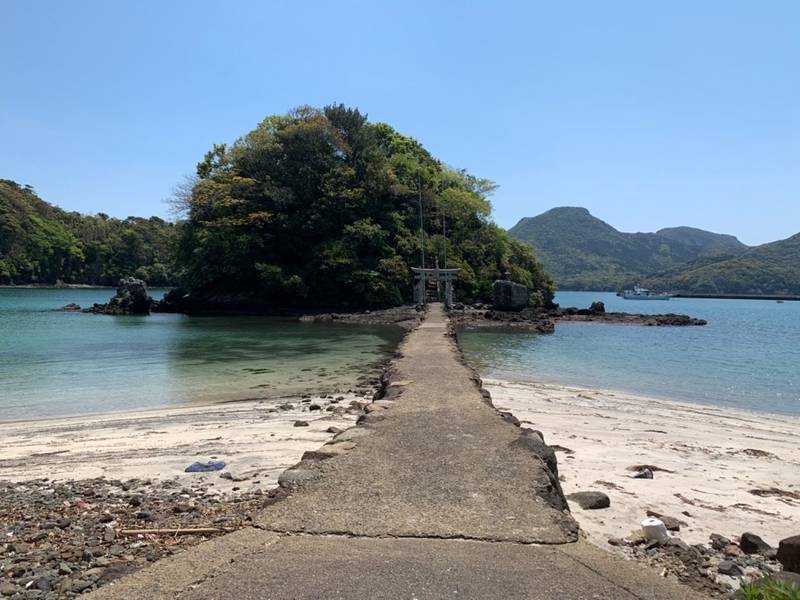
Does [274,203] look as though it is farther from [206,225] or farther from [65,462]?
[65,462]

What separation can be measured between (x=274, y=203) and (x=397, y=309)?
14.1 m

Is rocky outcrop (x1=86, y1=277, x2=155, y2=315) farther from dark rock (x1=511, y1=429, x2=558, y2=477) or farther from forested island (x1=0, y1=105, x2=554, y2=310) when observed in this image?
dark rock (x1=511, y1=429, x2=558, y2=477)

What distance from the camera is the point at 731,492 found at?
21.5 feet

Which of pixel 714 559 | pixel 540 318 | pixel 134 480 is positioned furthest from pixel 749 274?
pixel 134 480

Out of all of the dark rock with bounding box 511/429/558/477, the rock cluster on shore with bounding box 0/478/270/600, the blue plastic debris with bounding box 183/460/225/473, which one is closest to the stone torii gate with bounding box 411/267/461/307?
the blue plastic debris with bounding box 183/460/225/473

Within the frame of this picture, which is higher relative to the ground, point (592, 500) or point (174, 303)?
point (174, 303)

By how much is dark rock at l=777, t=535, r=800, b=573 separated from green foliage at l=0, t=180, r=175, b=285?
3624 inches

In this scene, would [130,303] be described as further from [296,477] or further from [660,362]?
[296,477]

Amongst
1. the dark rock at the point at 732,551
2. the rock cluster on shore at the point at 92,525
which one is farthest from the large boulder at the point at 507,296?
the dark rock at the point at 732,551

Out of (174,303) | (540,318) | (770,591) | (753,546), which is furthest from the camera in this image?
(174,303)

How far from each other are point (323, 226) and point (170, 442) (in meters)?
34.8

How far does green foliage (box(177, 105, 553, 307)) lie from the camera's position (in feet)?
134

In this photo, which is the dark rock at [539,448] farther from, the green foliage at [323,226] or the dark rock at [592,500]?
the green foliage at [323,226]

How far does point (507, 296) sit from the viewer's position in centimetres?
3947
